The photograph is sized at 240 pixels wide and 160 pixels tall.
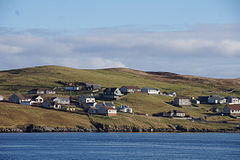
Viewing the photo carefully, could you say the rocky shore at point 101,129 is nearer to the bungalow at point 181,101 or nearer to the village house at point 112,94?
the bungalow at point 181,101

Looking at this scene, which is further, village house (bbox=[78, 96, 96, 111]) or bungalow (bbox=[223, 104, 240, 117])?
bungalow (bbox=[223, 104, 240, 117])

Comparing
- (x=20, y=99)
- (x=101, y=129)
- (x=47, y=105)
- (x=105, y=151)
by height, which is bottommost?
(x=105, y=151)

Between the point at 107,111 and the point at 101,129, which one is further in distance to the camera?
the point at 107,111

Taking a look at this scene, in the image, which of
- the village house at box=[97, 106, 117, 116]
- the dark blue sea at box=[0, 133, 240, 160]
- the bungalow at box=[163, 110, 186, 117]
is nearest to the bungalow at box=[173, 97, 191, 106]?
the bungalow at box=[163, 110, 186, 117]

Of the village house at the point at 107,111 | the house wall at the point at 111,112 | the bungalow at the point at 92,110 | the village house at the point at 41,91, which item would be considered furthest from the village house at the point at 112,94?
the house wall at the point at 111,112

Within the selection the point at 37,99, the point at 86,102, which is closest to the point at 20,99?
the point at 37,99

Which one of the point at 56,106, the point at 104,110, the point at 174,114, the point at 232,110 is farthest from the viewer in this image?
A: the point at 232,110

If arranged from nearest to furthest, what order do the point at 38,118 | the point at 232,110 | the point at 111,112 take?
the point at 38,118
the point at 111,112
the point at 232,110

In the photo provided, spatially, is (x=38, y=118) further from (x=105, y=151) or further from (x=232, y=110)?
(x=232, y=110)

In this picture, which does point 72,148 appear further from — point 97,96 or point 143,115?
point 97,96

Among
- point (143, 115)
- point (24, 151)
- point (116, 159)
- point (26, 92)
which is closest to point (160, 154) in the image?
point (116, 159)

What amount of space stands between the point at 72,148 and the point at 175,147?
850 inches

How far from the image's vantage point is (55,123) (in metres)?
134

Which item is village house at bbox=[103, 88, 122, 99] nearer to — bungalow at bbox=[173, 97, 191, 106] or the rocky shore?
bungalow at bbox=[173, 97, 191, 106]
